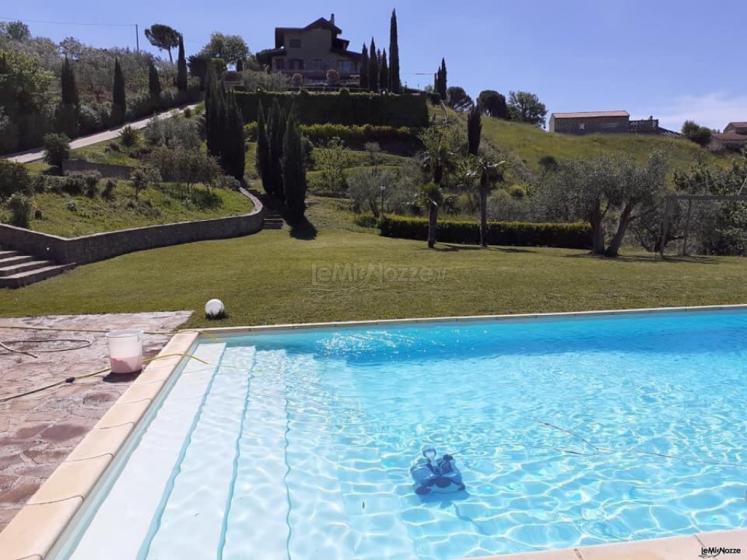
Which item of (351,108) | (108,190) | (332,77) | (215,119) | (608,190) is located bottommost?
(108,190)

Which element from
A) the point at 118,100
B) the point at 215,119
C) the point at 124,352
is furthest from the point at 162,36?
the point at 124,352

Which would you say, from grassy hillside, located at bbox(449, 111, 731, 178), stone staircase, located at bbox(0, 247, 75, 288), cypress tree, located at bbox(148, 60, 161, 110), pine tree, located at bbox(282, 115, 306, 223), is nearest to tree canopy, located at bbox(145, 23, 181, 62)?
cypress tree, located at bbox(148, 60, 161, 110)

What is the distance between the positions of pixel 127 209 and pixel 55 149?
12.4 meters

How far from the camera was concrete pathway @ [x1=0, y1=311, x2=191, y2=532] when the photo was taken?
393cm

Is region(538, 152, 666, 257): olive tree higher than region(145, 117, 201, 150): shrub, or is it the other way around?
region(145, 117, 201, 150): shrub

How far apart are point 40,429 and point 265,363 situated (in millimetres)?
3725

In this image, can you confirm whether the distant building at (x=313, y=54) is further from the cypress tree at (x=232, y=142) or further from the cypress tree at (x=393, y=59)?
the cypress tree at (x=232, y=142)

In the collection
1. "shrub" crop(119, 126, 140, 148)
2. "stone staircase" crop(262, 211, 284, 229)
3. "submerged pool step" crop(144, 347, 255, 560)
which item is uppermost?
"shrub" crop(119, 126, 140, 148)

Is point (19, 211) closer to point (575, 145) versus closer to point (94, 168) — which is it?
point (94, 168)

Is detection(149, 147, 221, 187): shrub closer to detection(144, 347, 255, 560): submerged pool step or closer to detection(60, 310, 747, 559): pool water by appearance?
detection(60, 310, 747, 559): pool water

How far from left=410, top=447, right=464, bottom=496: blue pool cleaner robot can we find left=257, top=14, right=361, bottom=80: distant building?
73.0 m

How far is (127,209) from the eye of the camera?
1995cm

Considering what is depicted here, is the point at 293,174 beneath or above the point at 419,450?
above

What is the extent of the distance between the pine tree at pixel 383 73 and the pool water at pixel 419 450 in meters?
54.8
